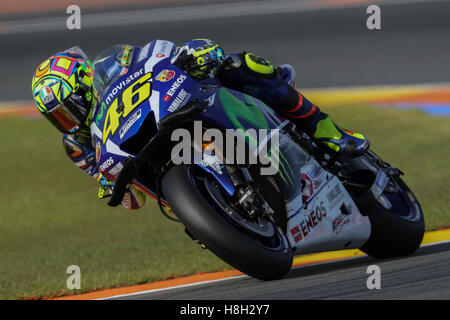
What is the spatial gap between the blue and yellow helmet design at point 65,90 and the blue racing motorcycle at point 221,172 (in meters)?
0.10

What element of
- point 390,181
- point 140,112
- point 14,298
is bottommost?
point 14,298

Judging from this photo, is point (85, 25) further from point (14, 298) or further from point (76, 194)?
point (14, 298)

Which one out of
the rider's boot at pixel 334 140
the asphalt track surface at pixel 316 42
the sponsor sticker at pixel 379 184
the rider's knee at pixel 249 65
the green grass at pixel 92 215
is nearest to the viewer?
the rider's knee at pixel 249 65

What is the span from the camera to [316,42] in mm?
14023

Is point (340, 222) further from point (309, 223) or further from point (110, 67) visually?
point (110, 67)

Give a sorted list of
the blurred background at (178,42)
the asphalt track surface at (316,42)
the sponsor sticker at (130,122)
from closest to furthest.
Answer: the sponsor sticker at (130,122) < the blurred background at (178,42) < the asphalt track surface at (316,42)

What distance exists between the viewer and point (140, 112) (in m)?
4.22

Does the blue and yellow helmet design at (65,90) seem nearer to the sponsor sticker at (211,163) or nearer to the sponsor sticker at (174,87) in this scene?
the sponsor sticker at (174,87)

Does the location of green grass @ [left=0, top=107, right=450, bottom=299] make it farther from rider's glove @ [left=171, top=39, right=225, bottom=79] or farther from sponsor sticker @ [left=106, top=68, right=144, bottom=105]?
rider's glove @ [left=171, top=39, right=225, bottom=79]

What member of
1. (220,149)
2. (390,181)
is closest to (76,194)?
(390,181)

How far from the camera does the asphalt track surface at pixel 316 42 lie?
12.9 meters

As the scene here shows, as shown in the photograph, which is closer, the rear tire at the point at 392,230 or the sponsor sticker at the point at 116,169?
the sponsor sticker at the point at 116,169

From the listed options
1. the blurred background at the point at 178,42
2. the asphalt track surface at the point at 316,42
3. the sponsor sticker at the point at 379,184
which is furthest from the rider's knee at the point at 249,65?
the asphalt track surface at the point at 316,42

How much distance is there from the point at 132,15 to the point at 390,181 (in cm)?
1117
